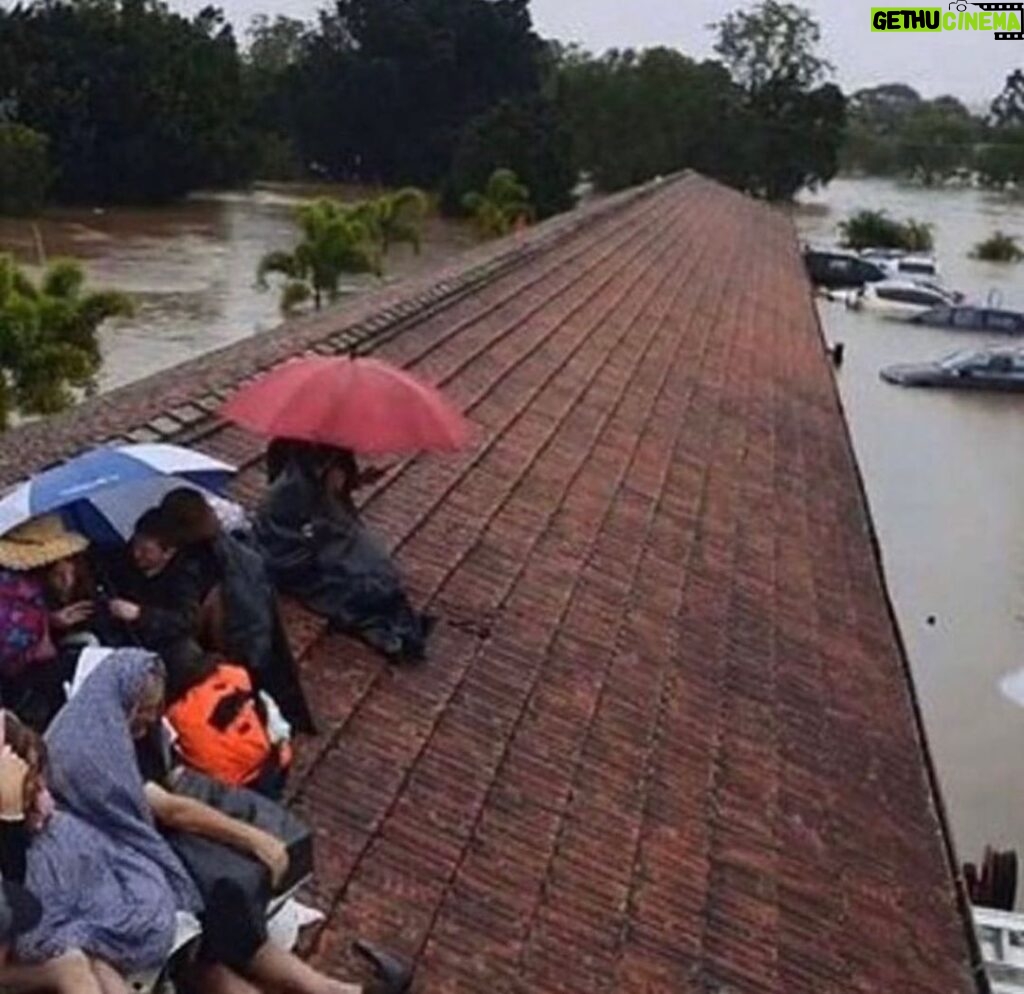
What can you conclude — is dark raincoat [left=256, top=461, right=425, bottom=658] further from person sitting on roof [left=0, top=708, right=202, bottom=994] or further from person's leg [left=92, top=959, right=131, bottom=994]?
person's leg [left=92, top=959, right=131, bottom=994]

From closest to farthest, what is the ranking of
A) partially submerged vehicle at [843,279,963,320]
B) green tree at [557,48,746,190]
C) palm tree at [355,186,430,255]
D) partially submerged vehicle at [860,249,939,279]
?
palm tree at [355,186,430,255] < partially submerged vehicle at [843,279,963,320] < partially submerged vehicle at [860,249,939,279] < green tree at [557,48,746,190]

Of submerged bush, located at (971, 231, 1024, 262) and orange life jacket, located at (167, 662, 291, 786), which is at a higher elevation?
orange life jacket, located at (167, 662, 291, 786)

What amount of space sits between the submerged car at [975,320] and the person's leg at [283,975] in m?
34.3

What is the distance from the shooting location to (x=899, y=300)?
3781 cm

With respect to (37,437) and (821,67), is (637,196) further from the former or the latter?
(821,67)

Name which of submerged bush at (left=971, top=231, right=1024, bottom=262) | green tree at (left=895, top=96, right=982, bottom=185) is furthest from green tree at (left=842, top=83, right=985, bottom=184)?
submerged bush at (left=971, top=231, right=1024, bottom=262)

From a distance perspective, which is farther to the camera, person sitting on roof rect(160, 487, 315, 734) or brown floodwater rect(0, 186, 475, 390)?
brown floodwater rect(0, 186, 475, 390)

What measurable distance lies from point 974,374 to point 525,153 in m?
26.1

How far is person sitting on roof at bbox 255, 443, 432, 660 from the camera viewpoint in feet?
18.1

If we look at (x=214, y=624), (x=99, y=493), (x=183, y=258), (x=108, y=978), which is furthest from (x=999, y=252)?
(x=108, y=978)

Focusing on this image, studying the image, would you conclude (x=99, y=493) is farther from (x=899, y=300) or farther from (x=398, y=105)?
(x=398, y=105)

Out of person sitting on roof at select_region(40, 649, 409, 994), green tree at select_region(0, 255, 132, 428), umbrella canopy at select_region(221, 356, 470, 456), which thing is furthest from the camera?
green tree at select_region(0, 255, 132, 428)

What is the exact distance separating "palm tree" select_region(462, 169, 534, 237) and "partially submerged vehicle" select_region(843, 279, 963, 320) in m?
8.15

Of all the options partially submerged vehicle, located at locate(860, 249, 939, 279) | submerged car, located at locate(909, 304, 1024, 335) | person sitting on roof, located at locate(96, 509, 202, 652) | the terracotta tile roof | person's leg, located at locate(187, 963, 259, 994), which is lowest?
submerged car, located at locate(909, 304, 1024, 335)
